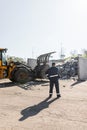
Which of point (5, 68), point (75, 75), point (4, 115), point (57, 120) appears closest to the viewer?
point (57, 120)

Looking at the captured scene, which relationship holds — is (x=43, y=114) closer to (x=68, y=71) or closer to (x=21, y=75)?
(x=21, y=75)

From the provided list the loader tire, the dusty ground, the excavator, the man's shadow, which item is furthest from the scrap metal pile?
the man's shadow

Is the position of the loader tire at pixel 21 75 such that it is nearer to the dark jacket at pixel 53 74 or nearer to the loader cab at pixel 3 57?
the loader cab at pixel 3 57

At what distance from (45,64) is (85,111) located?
12.3 meters

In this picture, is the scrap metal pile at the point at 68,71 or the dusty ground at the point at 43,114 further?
the scrap metal pile at the point at 68,71

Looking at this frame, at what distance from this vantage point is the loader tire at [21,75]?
71.2 ft

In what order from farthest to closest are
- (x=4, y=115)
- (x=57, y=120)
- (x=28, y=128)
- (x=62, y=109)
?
(x=62, y=109)
(x=4, y=115)
(x=57, y=120)
(x=28, y=128)

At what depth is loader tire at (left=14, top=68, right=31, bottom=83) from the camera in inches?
854

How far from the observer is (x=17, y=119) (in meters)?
9.28

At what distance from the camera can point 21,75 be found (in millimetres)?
21875

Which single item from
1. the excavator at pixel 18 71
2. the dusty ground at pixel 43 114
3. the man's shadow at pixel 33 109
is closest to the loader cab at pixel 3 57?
the excavator at pixel 18 71

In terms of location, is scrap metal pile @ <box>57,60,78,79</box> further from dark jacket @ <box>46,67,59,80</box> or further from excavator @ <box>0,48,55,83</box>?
dark jacket @ <box>46,67,59,80</box>

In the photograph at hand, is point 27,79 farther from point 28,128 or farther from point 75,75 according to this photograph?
point 28,128

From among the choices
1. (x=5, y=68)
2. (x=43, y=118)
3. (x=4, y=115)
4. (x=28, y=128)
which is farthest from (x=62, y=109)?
(x=5, y=68)
